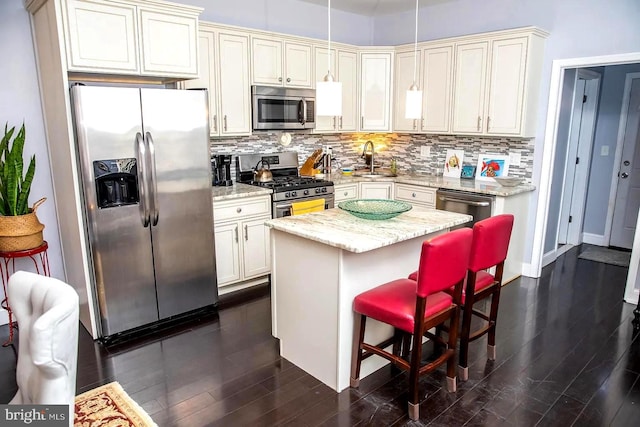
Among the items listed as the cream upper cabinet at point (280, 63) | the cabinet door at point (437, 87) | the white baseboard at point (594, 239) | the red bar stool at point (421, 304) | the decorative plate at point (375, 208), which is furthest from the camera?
the white baseboard at point (594, 239)

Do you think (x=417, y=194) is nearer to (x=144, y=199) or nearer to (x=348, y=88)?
(x=348, y=88)

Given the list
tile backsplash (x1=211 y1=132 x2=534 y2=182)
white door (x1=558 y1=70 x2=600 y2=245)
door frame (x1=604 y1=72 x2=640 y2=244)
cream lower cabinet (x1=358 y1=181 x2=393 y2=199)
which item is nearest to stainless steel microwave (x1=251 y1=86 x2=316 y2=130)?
tile backsplash (x1=211 y1=132 x2=534 y2=182)

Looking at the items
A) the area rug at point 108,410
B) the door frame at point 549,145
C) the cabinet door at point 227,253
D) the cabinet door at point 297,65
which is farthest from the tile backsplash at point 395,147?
the area rug at point 108,410

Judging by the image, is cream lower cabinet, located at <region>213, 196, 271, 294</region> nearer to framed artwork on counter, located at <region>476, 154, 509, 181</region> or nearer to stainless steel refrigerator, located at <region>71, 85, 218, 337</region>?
stainless steel refrigerator, located at <region>71, 85, 218, 337</region>

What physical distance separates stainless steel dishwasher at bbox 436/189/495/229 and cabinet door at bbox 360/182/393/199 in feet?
2.10

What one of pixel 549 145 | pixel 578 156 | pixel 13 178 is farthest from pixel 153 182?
pixel 578 156

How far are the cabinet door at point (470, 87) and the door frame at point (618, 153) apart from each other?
7.07ft

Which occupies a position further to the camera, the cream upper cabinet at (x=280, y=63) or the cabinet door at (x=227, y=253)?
the cream upper cabinet at (x=280, y=63)

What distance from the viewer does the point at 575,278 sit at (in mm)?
4477

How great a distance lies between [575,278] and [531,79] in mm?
2060

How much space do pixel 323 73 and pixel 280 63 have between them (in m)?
0.58

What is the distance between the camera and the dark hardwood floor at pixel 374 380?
2387 millimetres

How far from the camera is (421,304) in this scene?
2213mm

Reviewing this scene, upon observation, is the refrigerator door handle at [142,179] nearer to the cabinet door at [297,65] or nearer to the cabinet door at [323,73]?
the cabinet door at [297,65]
